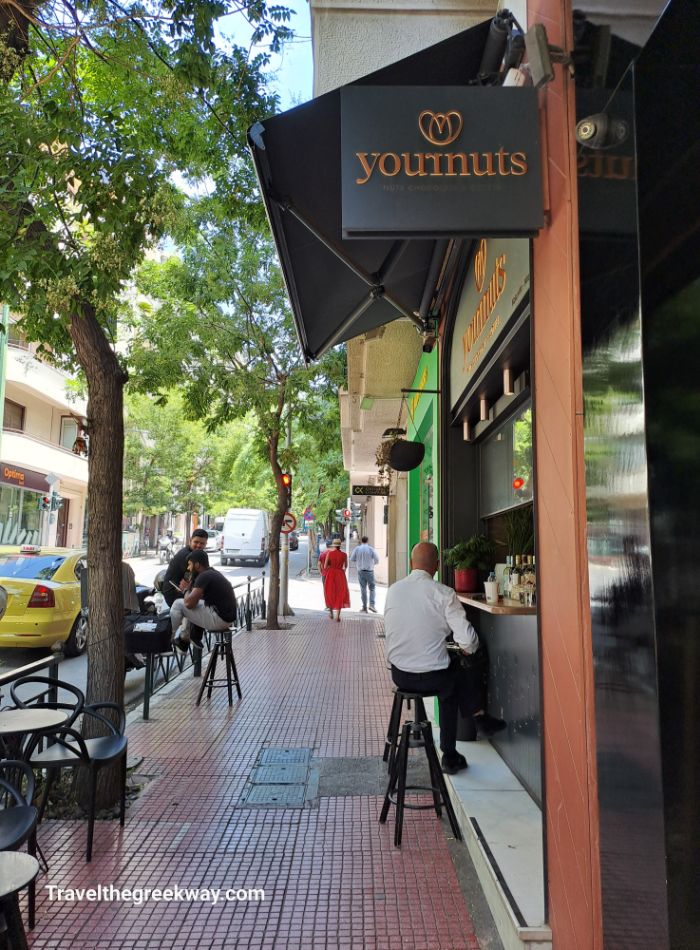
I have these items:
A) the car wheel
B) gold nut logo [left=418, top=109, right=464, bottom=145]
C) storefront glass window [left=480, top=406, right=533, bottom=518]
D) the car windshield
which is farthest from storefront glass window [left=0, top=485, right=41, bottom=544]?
gold nut logo [left=418, top=109, right=464, bottom=145]

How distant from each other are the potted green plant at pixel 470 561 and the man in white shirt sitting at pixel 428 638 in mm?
710

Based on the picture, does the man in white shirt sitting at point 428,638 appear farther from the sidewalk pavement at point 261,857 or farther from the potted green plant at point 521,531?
the sidewalk pavement at point 261,857

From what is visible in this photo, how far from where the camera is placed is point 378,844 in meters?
4.00

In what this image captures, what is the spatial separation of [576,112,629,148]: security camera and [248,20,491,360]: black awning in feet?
4.08

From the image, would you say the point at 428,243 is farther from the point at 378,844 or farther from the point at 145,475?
the point at 145,475

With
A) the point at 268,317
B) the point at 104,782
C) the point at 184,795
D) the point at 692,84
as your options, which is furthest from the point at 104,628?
the point at 268,317

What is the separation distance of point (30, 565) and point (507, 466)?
793 centimetres

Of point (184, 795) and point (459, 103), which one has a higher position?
point (459, 103)

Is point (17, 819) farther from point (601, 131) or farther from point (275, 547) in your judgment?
point (275, 547)

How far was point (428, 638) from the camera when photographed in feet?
14.3

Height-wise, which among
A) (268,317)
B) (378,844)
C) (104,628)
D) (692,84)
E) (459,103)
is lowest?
(378,844)

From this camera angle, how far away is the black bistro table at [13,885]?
222cm

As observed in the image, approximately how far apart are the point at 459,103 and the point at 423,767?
15.4 feet

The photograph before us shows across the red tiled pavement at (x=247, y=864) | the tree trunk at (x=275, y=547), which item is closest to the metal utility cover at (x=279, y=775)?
the red tiled pavement at (x=247, y=864)
